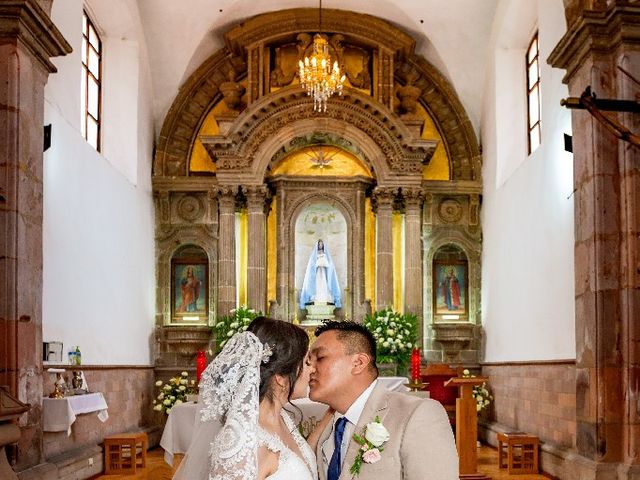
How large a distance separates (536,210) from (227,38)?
21.7 ft

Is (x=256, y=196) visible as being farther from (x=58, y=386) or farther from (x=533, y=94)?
(x=58, y=386)

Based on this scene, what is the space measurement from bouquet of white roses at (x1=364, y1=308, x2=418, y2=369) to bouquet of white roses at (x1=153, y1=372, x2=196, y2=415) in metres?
3.07

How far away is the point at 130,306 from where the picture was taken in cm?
1409

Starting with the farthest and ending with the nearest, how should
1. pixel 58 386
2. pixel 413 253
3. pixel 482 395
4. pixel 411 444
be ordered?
1. pixel 413 253
2. pixel 482 395
3. pixel 58 386
4. pixel 411 444

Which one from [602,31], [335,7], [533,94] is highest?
[335,7]

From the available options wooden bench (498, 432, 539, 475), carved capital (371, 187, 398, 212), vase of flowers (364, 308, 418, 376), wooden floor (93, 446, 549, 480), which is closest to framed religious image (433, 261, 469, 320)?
vase of flowers (364, 308, 418, 376)

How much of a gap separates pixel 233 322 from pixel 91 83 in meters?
4.45

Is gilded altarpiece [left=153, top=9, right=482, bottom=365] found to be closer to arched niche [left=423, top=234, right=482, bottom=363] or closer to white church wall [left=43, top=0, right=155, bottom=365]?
arched niche [left=423, top=234, right=482, bottom=363]

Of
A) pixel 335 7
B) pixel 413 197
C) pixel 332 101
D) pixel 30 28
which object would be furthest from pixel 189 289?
pixel 30 28

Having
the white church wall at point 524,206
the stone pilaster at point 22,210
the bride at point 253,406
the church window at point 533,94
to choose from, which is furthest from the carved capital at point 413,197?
the bride at point 253,406

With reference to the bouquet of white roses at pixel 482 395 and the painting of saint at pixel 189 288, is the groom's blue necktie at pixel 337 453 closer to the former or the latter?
the bouquet of white roses at pixel 482 395

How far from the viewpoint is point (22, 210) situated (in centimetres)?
833

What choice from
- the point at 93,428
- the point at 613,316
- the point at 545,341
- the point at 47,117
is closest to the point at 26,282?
the point at 47,117

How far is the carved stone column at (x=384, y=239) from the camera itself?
51.1 ft
